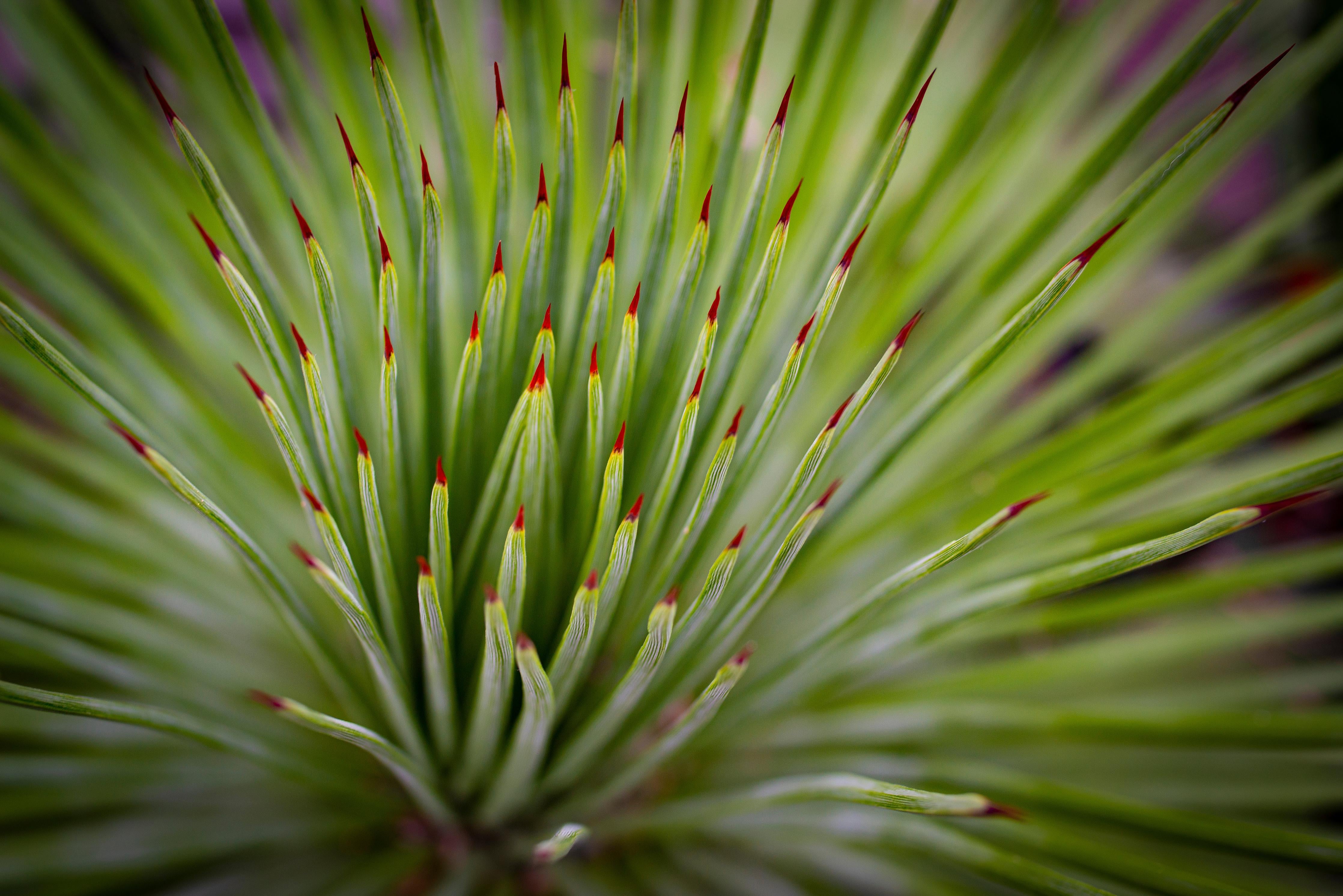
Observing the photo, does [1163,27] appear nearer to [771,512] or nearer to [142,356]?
[771,512]

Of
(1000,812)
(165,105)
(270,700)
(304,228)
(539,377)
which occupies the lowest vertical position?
(1000,812)

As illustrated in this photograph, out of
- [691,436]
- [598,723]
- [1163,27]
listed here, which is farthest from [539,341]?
[1163,27]

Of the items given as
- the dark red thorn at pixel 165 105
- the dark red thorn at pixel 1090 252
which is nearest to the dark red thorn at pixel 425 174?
the dark red thorn at pixel 165 105

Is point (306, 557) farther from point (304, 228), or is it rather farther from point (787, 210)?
point (787, 210)

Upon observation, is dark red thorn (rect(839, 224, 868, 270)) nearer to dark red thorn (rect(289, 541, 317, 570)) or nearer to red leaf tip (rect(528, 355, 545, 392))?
red leaf tip (rect(528, 355, 545, 392))

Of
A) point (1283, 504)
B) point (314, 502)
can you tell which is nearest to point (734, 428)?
point (314, 502)

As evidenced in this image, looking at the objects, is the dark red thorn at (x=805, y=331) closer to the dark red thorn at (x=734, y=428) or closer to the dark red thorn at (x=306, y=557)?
the dark red thorn at (x=734, y=428)

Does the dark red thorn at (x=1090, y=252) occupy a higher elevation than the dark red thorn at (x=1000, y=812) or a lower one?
higher
